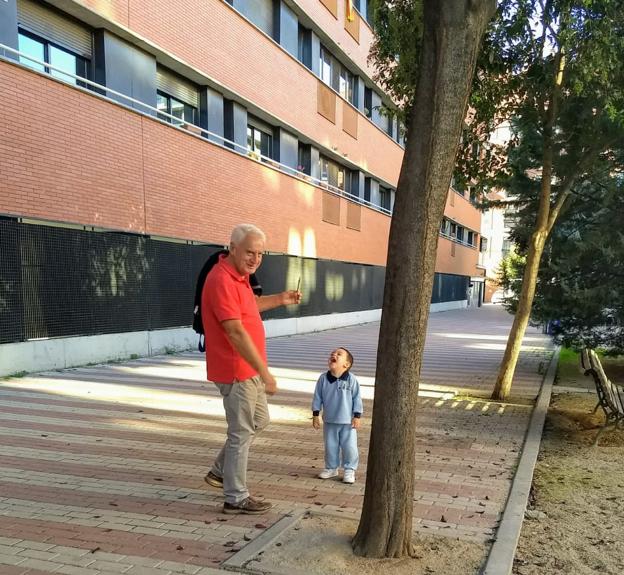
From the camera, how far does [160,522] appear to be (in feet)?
12.8

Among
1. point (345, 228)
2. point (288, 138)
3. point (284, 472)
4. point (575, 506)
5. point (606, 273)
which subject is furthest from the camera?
point (345, 228)

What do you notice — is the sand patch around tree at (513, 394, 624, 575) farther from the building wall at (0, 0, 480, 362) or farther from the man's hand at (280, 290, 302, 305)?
the building wall at (0, 0, 480, 362)

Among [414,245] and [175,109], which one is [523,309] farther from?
[175,109]

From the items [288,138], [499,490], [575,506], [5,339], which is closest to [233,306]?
[499,490]

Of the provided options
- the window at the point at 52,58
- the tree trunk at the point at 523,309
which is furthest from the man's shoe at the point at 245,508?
the window at the point at 52,58

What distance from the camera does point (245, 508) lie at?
13.2 ft

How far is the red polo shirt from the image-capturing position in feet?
12.1

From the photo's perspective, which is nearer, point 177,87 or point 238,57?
point 177,87

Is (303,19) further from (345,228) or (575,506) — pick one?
(575,506)

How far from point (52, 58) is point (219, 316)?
9330 mm

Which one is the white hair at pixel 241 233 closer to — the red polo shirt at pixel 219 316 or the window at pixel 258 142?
the red polo shirt at pixel 219 316

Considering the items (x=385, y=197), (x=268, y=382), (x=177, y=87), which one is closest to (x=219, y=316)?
(x=268, y=382)

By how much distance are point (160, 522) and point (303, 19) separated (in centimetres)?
1875

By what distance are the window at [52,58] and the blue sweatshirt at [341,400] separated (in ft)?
26.8
